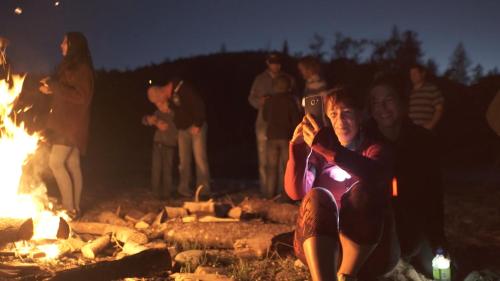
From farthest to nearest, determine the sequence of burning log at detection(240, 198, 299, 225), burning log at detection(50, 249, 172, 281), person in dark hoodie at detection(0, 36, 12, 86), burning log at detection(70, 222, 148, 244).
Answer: burning log at detection(240, 198, 299, 225), person in dark hoodie at detection(0, 36, 12, 86), burning log at detection(70, 222, 148, 244), burning log at detection(50, 249, 172, 281)

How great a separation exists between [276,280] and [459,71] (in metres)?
20.1

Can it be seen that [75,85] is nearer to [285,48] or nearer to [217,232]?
[217,232]

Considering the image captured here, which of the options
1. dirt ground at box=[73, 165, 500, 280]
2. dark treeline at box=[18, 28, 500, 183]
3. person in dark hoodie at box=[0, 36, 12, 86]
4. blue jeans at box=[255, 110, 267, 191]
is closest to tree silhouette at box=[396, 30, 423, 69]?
dark treeline at box=[18, 28, 500, 183]

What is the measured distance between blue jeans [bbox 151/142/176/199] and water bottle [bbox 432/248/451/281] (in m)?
5.19

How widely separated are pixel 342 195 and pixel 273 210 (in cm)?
330

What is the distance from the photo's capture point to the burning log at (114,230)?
5.82 m

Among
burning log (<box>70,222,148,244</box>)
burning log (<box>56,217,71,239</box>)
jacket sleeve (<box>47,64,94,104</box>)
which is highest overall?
jacket sleeve (<box>47,64,94,104</box>)

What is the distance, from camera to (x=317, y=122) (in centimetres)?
369

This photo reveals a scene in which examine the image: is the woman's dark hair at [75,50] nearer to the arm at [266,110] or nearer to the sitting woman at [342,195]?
the arm at [266,110]

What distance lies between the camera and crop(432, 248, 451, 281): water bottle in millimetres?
4277

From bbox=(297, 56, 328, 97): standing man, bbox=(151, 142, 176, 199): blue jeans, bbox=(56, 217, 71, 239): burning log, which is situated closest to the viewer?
bbox=(56, 217, 71, 239): burning log

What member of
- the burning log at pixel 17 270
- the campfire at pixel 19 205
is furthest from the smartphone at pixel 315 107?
the campfire at pixel 19 205

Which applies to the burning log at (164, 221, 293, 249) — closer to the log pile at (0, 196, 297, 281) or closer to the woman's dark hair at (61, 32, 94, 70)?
Answer: the log pile at (0, 196, 297, 281)

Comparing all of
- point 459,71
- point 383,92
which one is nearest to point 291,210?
point 383,92
